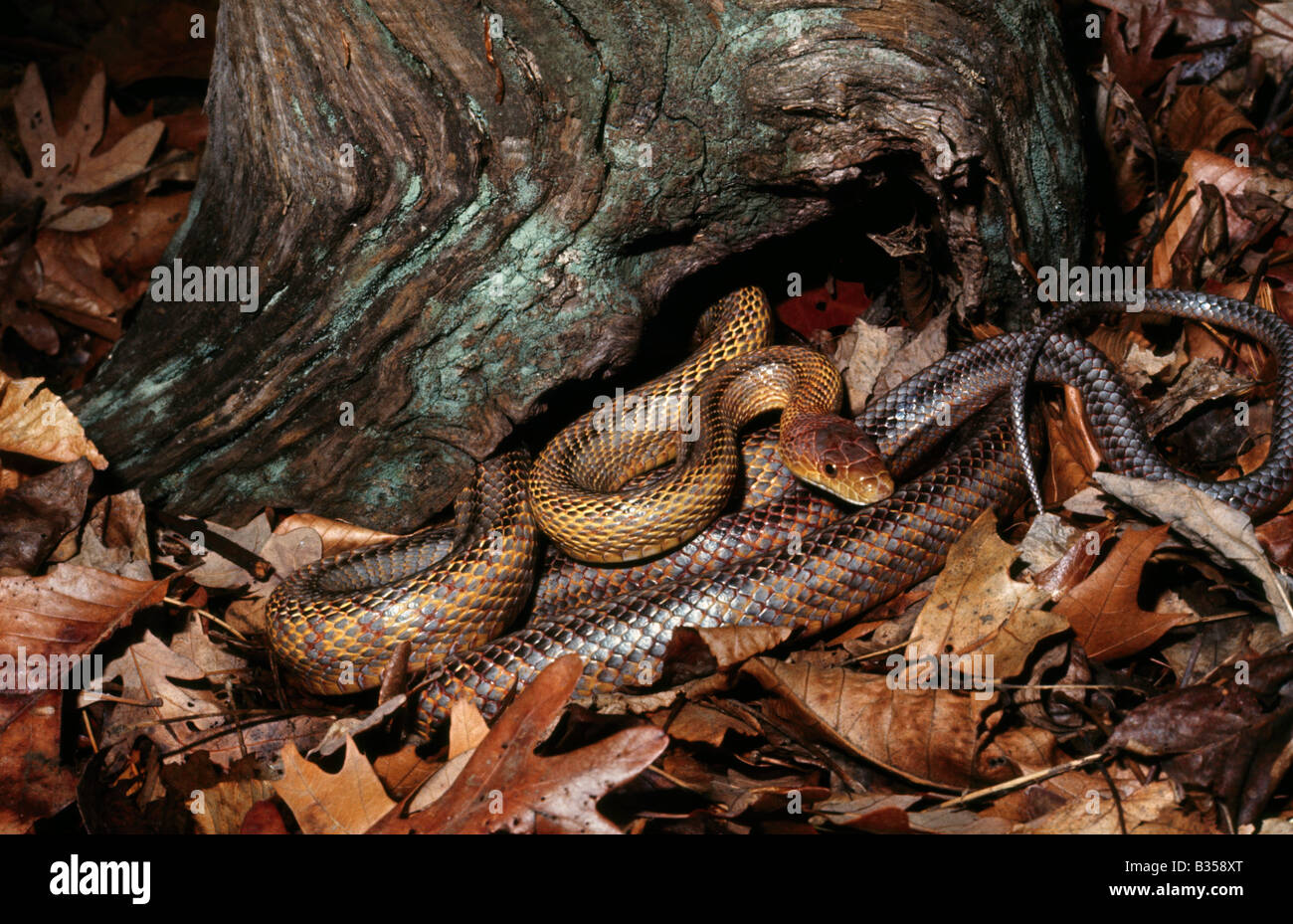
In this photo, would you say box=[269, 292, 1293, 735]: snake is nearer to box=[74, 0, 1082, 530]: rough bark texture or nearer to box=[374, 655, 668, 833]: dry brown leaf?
box=[74, 0, 1082, 530]: rough bark texture

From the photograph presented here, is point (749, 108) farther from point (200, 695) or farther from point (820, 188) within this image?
point (200, 695)

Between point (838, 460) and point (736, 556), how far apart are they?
3.01 feet

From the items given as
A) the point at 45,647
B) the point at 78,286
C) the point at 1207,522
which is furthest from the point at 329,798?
the point at 78,286

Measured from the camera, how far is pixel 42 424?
6.06m

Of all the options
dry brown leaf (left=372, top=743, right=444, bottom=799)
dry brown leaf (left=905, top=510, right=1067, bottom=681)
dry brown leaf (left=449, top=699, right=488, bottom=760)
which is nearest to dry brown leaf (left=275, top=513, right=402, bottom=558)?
dry brown leaf (left=372, top=743, right=444, bottom=799)

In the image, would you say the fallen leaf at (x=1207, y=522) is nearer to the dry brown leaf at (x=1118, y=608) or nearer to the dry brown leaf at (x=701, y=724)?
the dry brown leaf at (x=1118, y=608)

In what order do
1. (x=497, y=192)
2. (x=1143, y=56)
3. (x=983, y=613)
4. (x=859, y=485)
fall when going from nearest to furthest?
(x=983, y=613) → (x=497, y=192) → (x=859, y=485) → (x=1143, y=56)

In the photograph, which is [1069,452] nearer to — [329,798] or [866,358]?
[866,358]

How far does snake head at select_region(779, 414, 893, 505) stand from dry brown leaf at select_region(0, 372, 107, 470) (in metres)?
4.62

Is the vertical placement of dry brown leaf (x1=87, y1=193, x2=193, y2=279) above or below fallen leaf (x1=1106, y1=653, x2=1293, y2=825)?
above

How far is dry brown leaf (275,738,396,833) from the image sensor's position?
420 centimetres

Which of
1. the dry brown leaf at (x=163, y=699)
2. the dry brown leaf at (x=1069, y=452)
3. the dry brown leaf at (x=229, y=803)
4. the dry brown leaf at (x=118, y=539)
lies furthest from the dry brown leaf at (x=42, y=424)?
the dry brown leaf at (x=1069, y=452)

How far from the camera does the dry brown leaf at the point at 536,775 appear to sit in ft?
12.3

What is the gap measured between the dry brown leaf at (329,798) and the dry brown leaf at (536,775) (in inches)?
8.0
